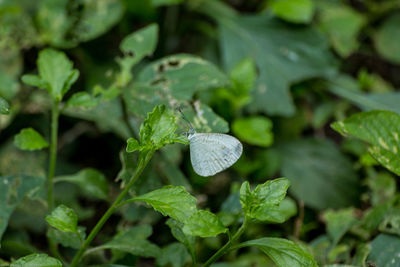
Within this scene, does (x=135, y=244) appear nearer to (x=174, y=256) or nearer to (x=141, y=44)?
(x=174, y=256)

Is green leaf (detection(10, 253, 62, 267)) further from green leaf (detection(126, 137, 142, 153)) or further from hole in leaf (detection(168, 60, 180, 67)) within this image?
hole in leaf (detection(168, 60, 180, 67))

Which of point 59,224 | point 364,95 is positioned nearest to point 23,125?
point 59,224

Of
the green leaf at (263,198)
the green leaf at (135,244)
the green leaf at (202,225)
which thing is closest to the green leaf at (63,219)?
the green leaf at (135,244)

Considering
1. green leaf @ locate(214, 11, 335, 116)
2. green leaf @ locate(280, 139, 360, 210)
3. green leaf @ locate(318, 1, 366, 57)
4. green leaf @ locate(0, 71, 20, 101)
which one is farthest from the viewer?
green leaf @ locate(318, 1, 366, 57)

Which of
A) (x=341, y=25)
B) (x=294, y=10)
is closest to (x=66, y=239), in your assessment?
(x=294, y=10)

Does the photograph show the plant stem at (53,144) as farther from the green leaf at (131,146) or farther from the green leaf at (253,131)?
the green leaf at (253,131)

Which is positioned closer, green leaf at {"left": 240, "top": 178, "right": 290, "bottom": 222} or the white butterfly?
green leaf at {"left": 240, "top": 178, "right": 290, "bottom": 222}

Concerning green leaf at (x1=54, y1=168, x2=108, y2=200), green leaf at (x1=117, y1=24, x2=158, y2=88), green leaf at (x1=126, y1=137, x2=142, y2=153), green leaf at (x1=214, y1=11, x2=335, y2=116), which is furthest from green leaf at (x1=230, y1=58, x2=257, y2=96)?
green leaf at (x1=126, y1=137, x2=142, y2=153)
